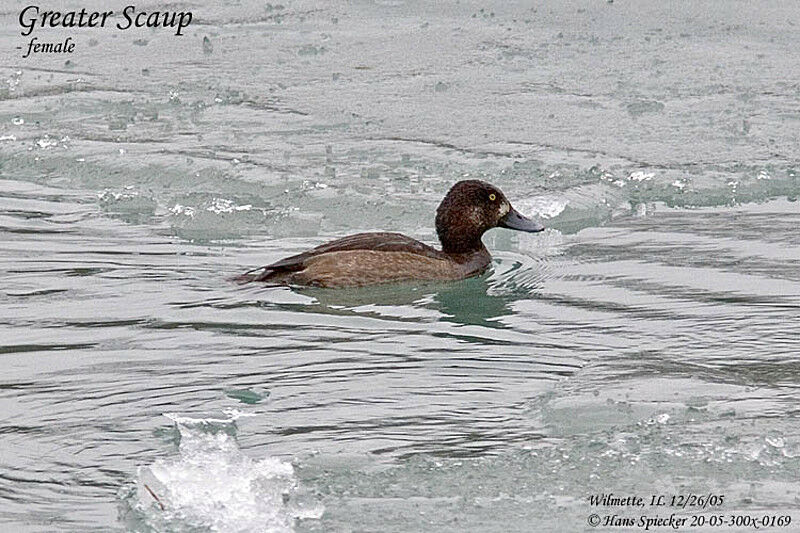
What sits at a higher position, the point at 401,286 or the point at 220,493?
the point at 401,286

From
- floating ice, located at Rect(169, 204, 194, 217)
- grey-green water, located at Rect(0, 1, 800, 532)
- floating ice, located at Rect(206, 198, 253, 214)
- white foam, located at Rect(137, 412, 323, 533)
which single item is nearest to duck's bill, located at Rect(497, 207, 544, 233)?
grey-green water, located at Rect(0, 1, 800, 532)

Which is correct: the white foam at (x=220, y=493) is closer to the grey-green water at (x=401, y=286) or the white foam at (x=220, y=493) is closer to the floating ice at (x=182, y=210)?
the grey-green water at (x=401, y=286)

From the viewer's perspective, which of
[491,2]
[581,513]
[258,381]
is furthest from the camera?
[491,2]

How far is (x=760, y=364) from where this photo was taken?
7719mm

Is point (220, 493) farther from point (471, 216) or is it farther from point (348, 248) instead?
point (471, 216)

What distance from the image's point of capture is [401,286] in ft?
32.8

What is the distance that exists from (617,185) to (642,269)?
1872 millimetres

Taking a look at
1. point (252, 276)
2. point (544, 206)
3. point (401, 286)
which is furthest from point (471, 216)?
point (252, 276)

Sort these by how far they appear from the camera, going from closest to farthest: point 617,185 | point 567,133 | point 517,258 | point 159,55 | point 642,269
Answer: point 642,269 → point 517,258 → point 617,185 → point 567,133 → point 159,55

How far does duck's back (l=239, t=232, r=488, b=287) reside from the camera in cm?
964

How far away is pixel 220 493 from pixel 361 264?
3.98m

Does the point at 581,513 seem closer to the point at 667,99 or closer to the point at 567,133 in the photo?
the point at 567,133

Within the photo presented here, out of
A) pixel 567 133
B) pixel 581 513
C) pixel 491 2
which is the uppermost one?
pixel 491 2

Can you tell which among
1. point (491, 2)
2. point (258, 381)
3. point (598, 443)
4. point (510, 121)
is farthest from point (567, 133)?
point (598, 443)
